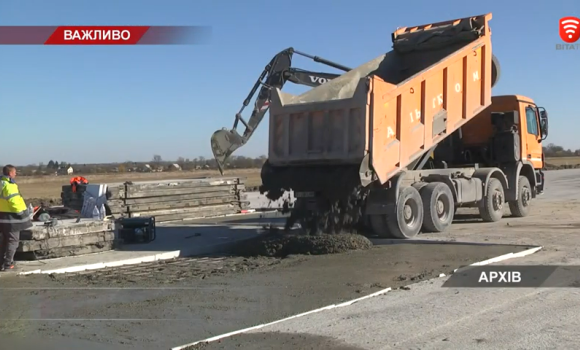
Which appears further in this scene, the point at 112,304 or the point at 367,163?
the point at 367,163

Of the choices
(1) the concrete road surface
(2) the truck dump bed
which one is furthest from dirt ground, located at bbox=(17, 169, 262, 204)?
(1) the concrete road surface

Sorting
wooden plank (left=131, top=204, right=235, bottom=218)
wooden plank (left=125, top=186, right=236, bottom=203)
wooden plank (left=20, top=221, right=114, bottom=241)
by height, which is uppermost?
wooden plank (left=125, top=186, right=236, bottom=203)

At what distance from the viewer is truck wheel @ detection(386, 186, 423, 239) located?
12.2 metres

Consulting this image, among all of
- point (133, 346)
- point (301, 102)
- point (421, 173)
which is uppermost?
point (301, 102)

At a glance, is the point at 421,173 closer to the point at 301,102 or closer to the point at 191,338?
the point at 301,102

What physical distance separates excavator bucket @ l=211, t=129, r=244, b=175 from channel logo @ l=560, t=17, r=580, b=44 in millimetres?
9324

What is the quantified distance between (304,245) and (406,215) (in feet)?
8.59

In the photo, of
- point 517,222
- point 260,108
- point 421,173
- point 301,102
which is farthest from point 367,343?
point 260,108

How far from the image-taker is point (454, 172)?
14.7 metres

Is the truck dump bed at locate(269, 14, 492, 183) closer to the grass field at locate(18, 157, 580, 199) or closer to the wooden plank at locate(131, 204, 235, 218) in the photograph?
the wooden plank at locate(131, 204, 235, 218)

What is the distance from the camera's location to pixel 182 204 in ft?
58.7

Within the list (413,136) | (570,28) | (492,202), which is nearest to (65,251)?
(413,136)

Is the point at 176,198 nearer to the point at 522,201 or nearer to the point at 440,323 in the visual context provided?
the point at 522,201

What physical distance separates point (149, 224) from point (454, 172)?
6719mm
